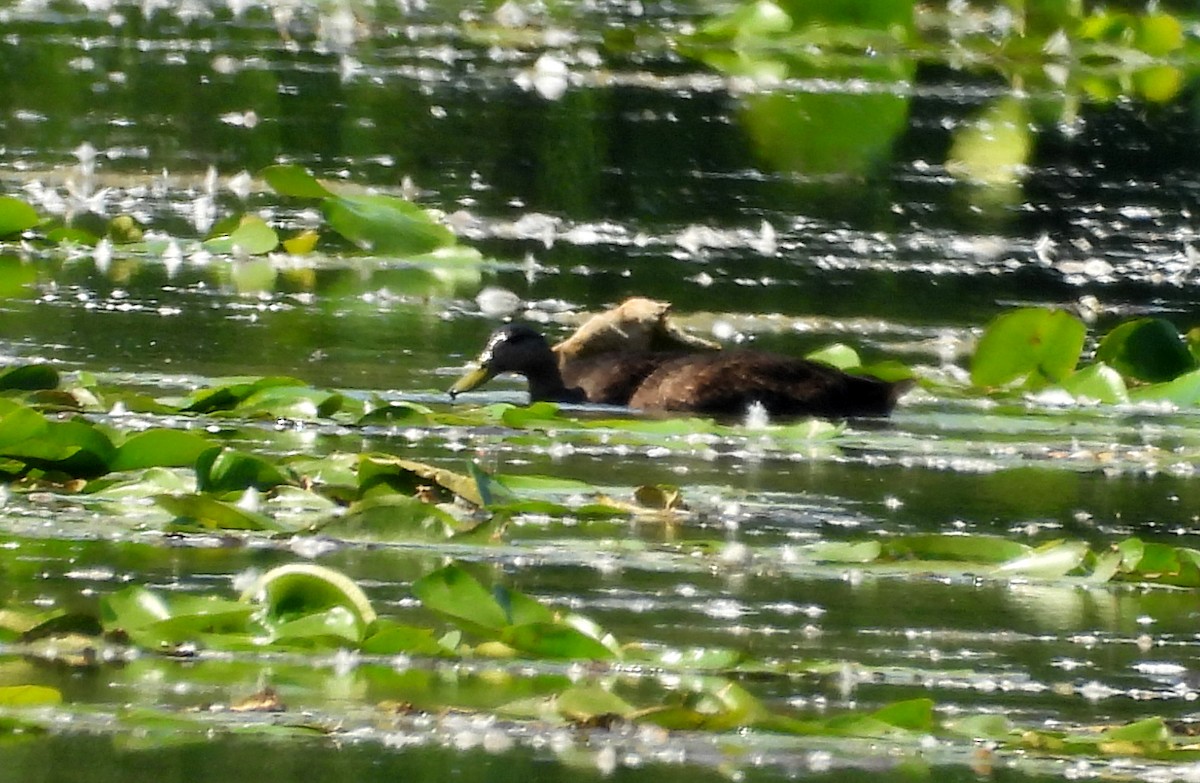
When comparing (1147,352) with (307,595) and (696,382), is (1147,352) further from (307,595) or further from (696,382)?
(307,595)

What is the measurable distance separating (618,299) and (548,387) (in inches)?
60.7

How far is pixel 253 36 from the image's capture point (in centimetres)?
1762

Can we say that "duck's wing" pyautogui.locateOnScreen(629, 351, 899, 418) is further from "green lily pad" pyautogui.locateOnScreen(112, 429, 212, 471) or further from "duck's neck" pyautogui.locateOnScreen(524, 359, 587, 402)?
"green lily pad" pyautogui.locateOnScreen(112, 429, 212, 471)

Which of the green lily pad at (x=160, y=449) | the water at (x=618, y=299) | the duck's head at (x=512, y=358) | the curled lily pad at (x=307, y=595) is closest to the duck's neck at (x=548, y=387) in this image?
the duck's head at (x=512, y=358)

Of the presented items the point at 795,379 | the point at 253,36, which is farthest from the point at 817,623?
the point at 253,36

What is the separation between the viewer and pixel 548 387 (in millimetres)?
7512

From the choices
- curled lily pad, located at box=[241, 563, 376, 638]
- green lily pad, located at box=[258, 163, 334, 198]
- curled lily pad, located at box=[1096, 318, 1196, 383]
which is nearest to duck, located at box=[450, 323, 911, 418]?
curled lily pad, located at box=[1096, 318, 1196, 383]

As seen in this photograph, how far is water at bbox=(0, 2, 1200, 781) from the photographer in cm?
412

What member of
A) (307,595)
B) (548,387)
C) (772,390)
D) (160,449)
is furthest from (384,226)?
(307,595)

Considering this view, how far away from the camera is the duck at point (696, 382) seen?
7.15 metres

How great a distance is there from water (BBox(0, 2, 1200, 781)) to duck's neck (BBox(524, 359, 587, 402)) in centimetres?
24

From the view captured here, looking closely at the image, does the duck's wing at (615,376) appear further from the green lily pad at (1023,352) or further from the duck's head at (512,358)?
the green lily pad at (1023,352)

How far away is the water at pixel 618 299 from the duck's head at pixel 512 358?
0.32ft

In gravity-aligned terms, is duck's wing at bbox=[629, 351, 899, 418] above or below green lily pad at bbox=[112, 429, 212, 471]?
above
